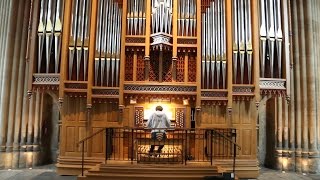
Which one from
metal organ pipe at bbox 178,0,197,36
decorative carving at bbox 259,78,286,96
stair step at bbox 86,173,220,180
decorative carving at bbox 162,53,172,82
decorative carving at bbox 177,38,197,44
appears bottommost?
stair step at bbox 86,173,220,180

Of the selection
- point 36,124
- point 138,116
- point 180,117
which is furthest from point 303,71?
point 36,124

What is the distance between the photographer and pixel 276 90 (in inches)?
497

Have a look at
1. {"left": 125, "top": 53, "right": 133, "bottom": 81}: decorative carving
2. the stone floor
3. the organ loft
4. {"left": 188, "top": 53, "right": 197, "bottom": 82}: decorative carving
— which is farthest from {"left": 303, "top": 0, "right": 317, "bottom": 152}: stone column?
{"left": 125, "top": 53, "right": 133, "bottom": 81}: decorative carving

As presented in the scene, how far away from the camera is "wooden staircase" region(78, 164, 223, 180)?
10.0 meters

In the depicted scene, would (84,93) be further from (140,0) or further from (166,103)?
(140,0)

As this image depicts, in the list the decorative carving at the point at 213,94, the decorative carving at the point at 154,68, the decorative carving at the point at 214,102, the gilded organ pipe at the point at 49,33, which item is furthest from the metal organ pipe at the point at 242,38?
the gilded organ pipe at the point at 49,33

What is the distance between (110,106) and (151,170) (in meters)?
3.22

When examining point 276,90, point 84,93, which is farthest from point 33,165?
point 276,90

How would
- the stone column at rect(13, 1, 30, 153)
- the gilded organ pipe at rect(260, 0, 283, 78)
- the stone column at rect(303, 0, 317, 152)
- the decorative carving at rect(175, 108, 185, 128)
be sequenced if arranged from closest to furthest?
1. the gilded organ pipe at rect(260, 0, 283, 78)
2. the decorative carving at rect(175, 108, 185, 128)
3. the stone column at rect(303, 0, 317, 152)
4. the stone column at rect(13, 1, 30, 153)

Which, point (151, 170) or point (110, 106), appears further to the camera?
point (110, 106)

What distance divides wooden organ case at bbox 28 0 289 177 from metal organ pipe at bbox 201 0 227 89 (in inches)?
1.3

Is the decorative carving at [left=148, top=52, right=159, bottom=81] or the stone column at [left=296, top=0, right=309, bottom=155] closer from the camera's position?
the decorative carving at [left=148, top=52, right=159, bottom=81]

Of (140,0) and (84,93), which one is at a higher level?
(140,0)

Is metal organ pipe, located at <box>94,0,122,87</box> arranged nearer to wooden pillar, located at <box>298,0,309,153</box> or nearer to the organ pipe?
the organ pipe
